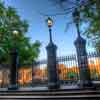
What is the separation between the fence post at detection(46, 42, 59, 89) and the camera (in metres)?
14.0

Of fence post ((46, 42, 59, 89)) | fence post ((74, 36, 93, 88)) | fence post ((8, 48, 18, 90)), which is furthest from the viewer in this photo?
fence post ((8, 48, 18, 90))

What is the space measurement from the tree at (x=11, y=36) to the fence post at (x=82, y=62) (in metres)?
17.0

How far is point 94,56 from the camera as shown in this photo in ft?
49.1

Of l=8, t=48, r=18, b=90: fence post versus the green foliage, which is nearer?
the green foliage

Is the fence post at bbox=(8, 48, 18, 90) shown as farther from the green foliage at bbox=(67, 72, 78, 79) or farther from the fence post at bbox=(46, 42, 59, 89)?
the green foliage at bbox=(67, 72, 78, 79)

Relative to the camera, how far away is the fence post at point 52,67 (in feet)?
46.0

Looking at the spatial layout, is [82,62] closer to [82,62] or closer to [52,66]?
[82,62]

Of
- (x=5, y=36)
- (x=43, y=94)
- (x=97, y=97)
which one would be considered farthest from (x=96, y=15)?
(x=5, y=36)

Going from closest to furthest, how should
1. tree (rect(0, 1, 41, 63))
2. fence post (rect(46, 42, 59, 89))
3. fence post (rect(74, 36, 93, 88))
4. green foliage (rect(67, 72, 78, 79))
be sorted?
fence post (rect(74, 36, 93, 88)), fence post (rect(46, 42, 59, 89)), green foliage (rect(67, 72, 78, 79)), tree (rect(0, 1, 41, 63))

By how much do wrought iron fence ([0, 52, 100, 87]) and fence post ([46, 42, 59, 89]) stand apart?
709 mm

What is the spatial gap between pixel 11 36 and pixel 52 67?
680 inches

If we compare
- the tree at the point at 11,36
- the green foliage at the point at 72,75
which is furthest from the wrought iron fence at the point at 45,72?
the tree at the point at 11,36

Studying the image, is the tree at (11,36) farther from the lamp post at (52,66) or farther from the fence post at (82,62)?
the fence post at (82,62)

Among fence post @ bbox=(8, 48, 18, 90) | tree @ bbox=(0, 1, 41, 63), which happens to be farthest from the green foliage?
tree @ bbox=(0, 1, 41, 63)
